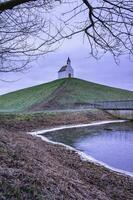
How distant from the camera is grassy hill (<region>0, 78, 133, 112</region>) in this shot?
5991 centimetres

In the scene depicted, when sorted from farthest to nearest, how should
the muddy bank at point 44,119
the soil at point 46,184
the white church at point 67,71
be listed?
the white church at point 67,71
the muddy bank at point 44,119
the soil at point 46,184

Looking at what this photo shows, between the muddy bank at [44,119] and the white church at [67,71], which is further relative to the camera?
the white church at [67,71]

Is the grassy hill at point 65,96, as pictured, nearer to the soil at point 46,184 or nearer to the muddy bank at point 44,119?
the muddy bank at point 44,119

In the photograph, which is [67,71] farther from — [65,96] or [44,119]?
[44,119]

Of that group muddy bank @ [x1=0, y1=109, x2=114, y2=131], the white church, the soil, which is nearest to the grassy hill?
the white church

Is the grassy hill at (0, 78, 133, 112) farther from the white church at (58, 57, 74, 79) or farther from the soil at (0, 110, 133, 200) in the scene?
the soil at (0, 110, 133, 200)

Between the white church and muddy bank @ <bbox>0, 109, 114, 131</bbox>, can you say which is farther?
the white church

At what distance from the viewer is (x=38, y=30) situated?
930 centimetres

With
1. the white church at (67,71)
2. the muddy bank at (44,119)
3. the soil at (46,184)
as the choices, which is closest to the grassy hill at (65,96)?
the white church at (67,71)

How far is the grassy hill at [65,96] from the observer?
59.9m

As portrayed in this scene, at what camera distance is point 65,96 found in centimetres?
6506

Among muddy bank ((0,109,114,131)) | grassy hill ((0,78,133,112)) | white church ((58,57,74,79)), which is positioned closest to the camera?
muddy bank ((0,109,114,131))

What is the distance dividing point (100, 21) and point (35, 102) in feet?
182

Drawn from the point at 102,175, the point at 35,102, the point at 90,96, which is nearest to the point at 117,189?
the point at 102,175
